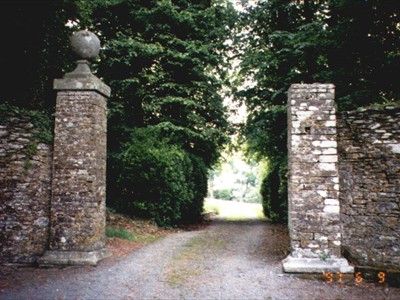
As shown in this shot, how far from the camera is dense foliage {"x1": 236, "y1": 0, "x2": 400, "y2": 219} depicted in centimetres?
880

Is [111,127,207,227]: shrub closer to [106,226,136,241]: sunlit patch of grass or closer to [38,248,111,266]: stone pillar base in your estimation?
[106,226,136,241]: sunlit patch of grass

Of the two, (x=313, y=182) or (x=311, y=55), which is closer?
(x=313, y=182)

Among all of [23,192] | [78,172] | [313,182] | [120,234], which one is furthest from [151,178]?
[313,182]

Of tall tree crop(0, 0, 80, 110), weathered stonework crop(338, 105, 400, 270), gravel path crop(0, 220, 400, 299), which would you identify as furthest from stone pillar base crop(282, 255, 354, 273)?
tall tree crop(0, 0, 80, 110)

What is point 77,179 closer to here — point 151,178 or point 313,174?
point 151,178

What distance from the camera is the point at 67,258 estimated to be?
6.09m

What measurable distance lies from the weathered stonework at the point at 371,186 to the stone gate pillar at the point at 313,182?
0.44 meters

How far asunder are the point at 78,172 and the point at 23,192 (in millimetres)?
1180

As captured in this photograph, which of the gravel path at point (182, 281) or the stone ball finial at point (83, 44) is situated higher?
the stone ball finial at point (83, 44)

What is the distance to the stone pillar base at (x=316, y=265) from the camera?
5.71 m

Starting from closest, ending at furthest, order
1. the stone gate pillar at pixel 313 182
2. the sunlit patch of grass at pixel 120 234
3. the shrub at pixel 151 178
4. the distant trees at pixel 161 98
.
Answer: the stone gate pillar at pixel 313 182, the sunlit patch of grass at pixel 120 234, the shrub at pixel 151 178, the distant trees at pixel 161 98

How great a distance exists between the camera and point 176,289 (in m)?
5.06

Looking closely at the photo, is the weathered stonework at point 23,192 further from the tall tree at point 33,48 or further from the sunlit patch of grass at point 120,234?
the sunlit patch of grass at point 120,234
